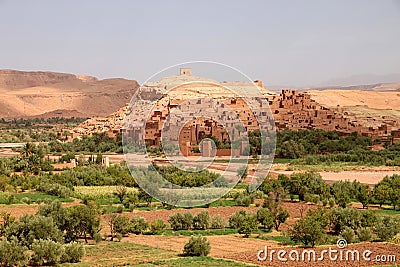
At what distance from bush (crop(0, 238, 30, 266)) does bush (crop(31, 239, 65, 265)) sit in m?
0.24

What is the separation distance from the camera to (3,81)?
486 feet

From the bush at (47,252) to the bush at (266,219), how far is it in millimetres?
7165

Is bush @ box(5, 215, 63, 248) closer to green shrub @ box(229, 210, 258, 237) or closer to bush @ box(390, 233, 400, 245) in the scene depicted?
green shrub @ box(229, 210, 258, 237)

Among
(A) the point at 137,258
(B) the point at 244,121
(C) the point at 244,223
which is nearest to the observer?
(A) the point at 137,258

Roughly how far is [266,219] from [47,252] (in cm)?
766

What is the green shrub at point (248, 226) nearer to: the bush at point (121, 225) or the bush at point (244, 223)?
the bush at point (244, 223)

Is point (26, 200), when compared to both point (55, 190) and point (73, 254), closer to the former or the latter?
point (55, 190)

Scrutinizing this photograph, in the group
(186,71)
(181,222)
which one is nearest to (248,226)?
(181,222)

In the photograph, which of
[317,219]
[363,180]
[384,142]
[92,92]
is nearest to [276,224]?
[317,219]

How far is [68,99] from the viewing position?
118375 mm

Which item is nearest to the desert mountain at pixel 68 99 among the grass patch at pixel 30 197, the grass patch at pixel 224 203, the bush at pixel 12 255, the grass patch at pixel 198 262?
the grass patch at pixel 30 197

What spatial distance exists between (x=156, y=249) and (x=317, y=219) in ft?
15.2

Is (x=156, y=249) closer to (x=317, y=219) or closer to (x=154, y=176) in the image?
(x=317, y=219)

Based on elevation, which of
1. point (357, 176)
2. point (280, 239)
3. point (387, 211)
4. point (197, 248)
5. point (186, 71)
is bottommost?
point (357, 176)
